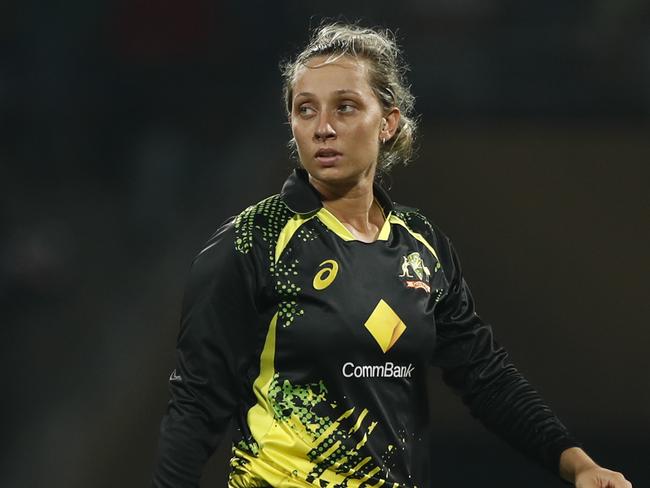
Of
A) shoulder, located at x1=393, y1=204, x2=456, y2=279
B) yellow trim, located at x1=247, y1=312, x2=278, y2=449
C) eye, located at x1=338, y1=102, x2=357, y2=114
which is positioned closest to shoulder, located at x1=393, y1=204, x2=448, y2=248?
shoulder, located at x1=393, y1=204, x2=456, y2=279

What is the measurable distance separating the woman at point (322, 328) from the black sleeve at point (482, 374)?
0.02 m

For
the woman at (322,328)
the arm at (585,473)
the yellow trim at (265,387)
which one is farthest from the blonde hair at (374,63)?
the arm at (585,473)

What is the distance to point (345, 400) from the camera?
4.72 ft

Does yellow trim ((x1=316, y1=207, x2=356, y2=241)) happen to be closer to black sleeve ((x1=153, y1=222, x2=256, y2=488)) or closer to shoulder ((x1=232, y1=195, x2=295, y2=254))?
shoulder ((x1=232, y1=195, x2=295, y2=254))

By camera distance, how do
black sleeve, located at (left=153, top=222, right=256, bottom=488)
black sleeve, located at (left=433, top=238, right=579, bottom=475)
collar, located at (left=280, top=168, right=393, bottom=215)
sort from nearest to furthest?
black sleeve, located at (left=153, top=222, right=256, bottom=488), collar, located at (left=280, top=168, right=393, bottom=215), black sleeve, located at (left=433, top=238, right=579, bottom=475)

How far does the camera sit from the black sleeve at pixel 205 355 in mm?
1412

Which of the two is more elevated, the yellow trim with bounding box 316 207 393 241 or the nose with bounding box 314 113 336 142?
the nose with bounding box 314 113 336 142

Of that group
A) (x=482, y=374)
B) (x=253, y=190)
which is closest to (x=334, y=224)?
(x=482, y=374)

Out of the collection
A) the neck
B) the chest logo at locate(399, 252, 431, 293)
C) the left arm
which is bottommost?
the left arm

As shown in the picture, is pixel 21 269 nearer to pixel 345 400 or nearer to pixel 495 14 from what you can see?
pixel 495 14

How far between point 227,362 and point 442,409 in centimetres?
167

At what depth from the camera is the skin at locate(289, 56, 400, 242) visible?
4.93 ft

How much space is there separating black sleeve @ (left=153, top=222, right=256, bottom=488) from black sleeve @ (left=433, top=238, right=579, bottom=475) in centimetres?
37

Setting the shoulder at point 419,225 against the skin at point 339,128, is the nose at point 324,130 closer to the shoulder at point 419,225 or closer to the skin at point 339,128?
the skin at point 339,128
